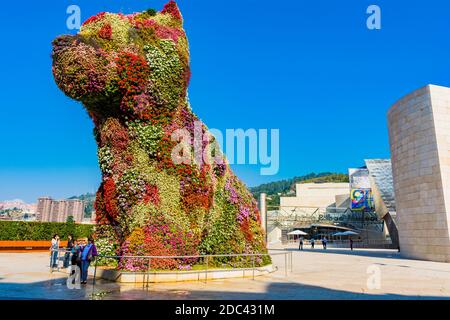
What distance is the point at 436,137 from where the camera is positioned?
74.5 ft

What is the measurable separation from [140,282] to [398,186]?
22.5 meters

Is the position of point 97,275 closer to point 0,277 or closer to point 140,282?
point 140,282

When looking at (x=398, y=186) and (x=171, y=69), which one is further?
(x=398, y=186)

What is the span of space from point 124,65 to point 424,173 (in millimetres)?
20865

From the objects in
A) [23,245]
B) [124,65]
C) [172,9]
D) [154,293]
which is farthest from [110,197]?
[23,245]

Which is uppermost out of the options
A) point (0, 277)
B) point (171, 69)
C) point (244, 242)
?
point (171, 69)

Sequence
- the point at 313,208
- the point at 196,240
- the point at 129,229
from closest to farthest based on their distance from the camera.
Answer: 1. the point at 129,229
2. the point at 196,240
3. the point at 313,208

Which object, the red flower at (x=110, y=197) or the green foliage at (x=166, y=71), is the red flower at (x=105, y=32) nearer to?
the green foliage at (x=166, y=71)

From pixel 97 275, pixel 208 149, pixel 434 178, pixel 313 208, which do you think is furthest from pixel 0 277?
Result: pixel 313 208

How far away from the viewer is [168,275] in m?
10.3

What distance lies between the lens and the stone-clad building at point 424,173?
73.0 feet

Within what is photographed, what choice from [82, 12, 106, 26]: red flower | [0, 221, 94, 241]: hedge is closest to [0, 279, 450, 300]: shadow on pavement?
[82, 12, 106, 26]: red flower

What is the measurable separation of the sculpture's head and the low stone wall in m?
4.73

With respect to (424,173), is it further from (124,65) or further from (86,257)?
(86,257)
